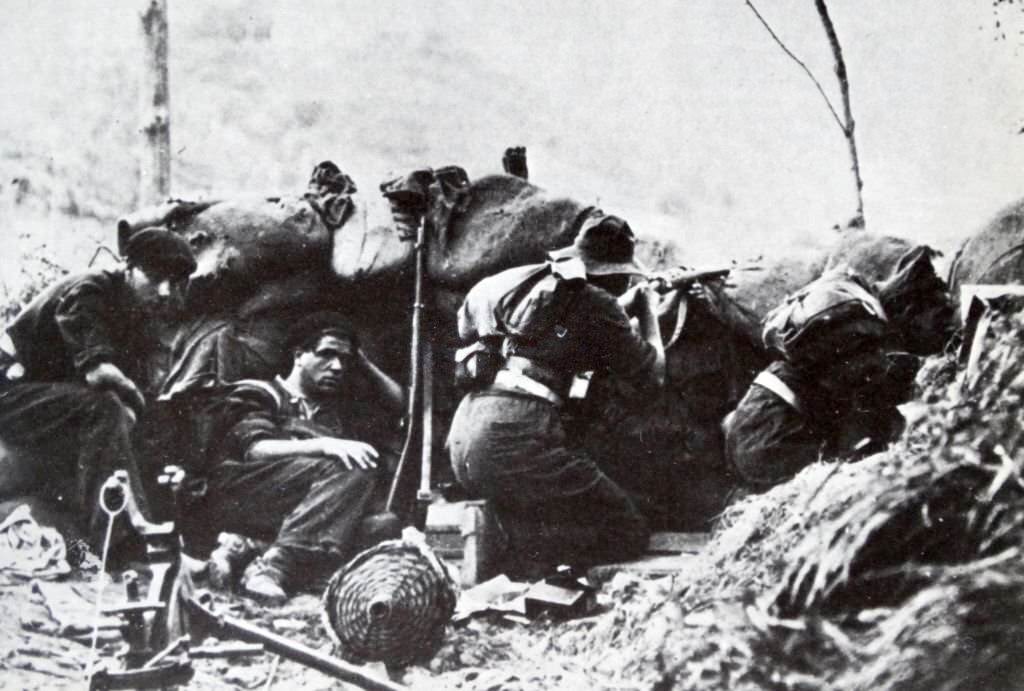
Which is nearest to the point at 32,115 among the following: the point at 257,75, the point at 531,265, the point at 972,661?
the point at 257,75

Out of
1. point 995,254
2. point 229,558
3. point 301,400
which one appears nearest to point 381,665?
point 229,558

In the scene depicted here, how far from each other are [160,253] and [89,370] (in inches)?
25.1

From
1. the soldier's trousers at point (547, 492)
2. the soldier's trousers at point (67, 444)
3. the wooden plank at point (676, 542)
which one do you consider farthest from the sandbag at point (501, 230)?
the soldier's trousers at point (67, 444)

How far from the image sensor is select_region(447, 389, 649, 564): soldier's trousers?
5.45 m

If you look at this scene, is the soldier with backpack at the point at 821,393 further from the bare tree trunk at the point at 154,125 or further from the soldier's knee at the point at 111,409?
the bare tree trunk at the point at 154,125

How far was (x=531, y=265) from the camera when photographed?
5.75 meters

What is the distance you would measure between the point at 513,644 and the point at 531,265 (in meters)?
1.69

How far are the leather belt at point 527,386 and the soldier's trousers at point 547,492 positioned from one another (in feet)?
0.08

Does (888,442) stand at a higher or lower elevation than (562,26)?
lower

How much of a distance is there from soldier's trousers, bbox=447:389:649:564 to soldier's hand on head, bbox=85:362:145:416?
1.60 meters

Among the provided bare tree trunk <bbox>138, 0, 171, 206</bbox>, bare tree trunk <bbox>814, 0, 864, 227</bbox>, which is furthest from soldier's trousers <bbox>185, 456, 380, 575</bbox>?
bare tree trunk <bbox>814, 0, 864, 227</bbox>

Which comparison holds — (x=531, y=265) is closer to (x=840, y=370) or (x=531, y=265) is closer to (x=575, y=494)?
(x=575, y=494)

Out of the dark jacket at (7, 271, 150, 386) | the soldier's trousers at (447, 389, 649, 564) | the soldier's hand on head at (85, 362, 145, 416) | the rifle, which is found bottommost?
the soldier's trousers at (447, 389, 649, 564)

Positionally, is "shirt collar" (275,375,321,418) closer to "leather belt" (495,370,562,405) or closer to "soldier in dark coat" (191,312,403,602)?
"soldier in dark coat" (191,312,403,602)
